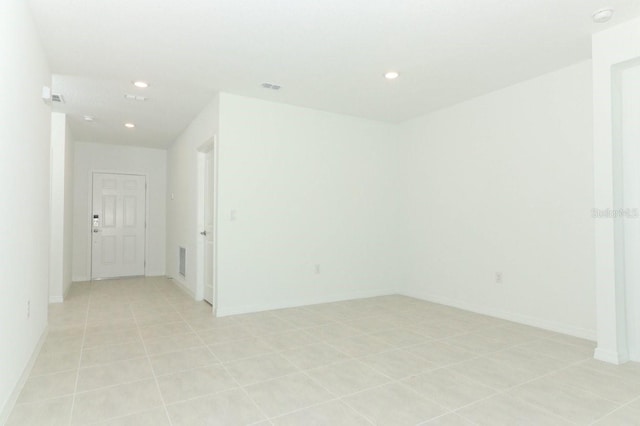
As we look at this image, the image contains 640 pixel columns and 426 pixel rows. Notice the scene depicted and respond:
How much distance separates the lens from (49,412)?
2086mm

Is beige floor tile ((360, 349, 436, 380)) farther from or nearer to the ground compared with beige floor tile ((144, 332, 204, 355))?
nearer to the ground

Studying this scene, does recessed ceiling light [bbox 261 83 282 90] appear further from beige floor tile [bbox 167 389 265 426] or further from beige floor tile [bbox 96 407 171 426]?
beige floor tile [bbox 96 407 171 426]

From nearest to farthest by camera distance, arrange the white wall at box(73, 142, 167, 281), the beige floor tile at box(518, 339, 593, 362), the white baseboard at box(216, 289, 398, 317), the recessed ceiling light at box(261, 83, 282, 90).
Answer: the beige floor tile at box(518, 339, 593, 362)
the recessed ceiling light at box(261, 83, 282, 90)
the white baseboard at box(216, 289, 398, 317)
the white wall at box(73, 142, 167, 281)

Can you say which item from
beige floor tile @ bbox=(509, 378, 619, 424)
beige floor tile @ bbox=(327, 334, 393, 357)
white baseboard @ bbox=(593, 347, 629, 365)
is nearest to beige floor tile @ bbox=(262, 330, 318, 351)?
beige floor tile @ bbox=(327, 334, 393, 357)

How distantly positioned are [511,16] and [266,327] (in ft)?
11.1

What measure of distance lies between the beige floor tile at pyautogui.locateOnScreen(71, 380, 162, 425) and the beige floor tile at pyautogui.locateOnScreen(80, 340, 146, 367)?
561mm

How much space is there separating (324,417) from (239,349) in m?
1.29

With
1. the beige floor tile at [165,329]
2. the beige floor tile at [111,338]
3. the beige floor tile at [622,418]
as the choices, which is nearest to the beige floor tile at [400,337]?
the beige floor tile at [622,418]

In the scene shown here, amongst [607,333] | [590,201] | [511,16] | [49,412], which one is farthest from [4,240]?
[590,201]

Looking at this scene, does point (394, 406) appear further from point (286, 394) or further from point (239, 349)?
point (239, 349)

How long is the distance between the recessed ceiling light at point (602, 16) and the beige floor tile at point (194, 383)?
3.57 m

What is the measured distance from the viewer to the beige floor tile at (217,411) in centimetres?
199

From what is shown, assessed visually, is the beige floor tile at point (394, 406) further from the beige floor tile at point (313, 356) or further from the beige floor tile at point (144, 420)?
the beige floor tile at point (144, 420)

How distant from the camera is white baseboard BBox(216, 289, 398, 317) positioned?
13.9ft
